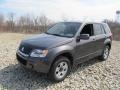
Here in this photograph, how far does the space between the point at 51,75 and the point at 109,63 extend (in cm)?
326

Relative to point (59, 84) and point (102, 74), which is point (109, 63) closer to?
point (102, 74)

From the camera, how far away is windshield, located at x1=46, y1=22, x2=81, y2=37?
210 inches

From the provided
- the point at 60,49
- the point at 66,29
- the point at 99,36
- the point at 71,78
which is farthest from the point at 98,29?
the point at 60,49

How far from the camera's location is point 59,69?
15.7 ft

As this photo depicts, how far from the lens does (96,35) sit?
6199 mm

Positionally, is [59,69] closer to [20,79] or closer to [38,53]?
[38,53]

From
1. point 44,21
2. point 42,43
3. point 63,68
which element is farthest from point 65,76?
point 44,21

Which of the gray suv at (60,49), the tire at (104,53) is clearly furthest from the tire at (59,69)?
the tire at (104,53)

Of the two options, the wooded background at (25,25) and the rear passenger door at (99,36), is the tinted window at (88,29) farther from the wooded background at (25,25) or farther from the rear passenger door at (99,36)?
the wooded background at (25,25)

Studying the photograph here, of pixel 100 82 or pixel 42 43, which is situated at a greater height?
pixel 42 43

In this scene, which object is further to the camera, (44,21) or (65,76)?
(44,21)

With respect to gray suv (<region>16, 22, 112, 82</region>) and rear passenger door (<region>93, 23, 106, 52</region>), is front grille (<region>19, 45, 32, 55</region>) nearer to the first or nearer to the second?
gray suv (<region>16, 22, 112, 82</region>)

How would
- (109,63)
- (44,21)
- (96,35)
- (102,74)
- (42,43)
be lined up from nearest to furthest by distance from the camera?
(42,43), (102,74), (96,35), (109,63), (44,21)

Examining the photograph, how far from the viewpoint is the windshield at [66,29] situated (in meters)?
5.34
